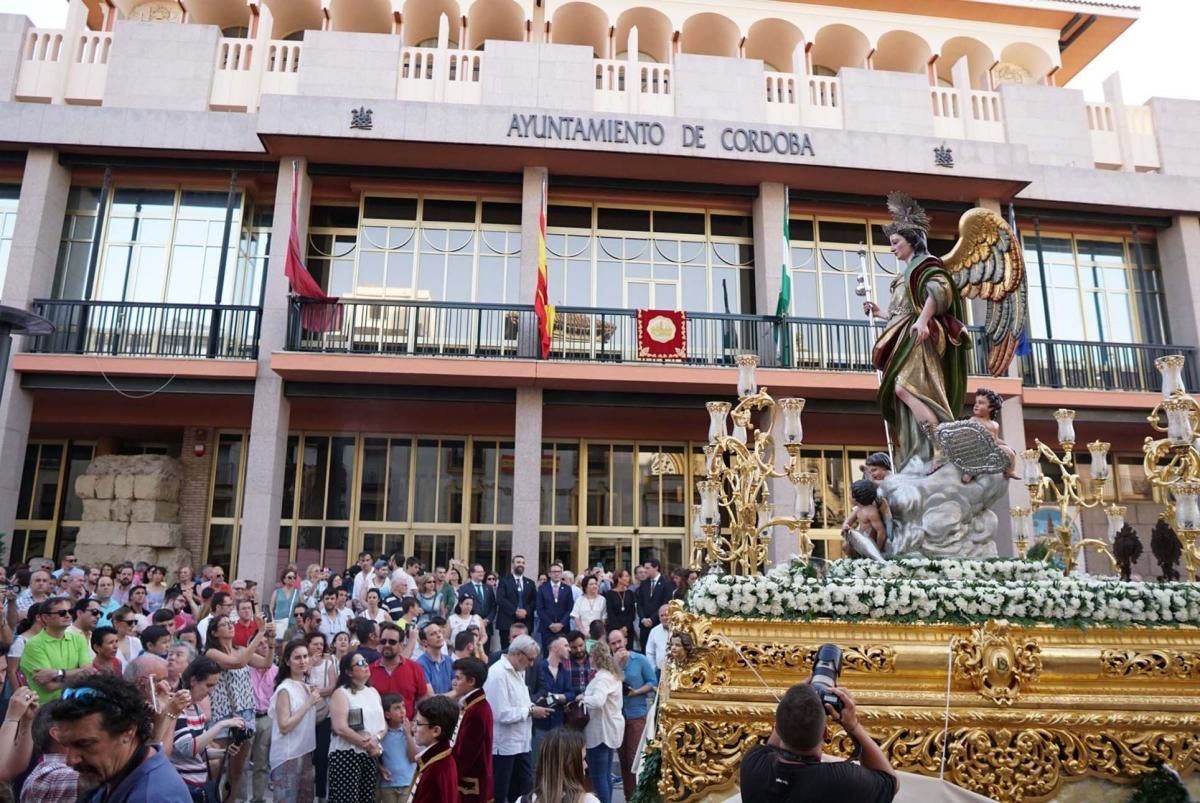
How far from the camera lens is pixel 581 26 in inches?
878

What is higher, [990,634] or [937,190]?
[937,190]

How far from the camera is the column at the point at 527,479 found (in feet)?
49.7

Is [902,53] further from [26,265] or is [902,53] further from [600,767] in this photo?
[600,767]

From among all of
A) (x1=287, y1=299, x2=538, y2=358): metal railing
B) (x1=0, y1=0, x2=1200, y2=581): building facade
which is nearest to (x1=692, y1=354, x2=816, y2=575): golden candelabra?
(x1=0, y1=0, x2=1200, y2=581): building facade

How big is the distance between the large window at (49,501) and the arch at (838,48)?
20836mm

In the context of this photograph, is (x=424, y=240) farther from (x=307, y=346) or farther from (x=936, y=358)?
(x=936, y=358)

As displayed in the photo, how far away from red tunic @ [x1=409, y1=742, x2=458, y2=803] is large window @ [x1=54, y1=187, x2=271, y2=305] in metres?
15.1

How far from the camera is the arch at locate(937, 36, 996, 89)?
22.5m

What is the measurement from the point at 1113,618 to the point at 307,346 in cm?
1417

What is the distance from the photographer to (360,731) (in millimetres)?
5949

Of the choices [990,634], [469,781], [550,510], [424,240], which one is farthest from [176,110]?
[990,634]

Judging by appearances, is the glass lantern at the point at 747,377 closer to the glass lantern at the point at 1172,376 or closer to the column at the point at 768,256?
the glass lantern at the point at 1172,376

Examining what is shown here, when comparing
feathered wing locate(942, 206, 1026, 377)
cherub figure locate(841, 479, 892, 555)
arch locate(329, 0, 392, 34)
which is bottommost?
cherub figure locate(841, 479, 892, 555)

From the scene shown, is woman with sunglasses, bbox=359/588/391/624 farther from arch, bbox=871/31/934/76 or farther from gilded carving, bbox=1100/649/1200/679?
arch, bbox=871/31/934/76
